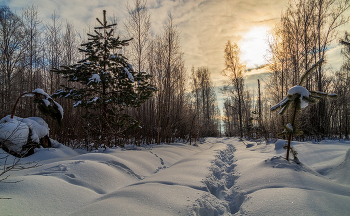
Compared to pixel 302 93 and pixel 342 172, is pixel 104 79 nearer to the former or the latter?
pixel 302 93

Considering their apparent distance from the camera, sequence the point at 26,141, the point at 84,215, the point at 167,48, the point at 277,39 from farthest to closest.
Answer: the point at 277,39 → the point at 167,48 → the point at 26,141 → the point at 84,215

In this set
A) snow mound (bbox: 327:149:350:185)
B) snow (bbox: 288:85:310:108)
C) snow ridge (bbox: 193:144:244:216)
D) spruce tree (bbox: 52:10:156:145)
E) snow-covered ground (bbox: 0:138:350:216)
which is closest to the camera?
snow-covered ground (bbox: 0:138:350:216)

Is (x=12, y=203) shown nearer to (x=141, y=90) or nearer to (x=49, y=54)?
(x=141, y=90)

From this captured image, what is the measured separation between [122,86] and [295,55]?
12.3 meters

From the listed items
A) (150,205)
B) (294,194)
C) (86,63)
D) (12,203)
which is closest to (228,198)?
(294,194)

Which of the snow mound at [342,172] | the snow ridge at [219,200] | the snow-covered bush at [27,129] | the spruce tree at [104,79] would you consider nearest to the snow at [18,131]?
the snow-covered bush at [27,129]

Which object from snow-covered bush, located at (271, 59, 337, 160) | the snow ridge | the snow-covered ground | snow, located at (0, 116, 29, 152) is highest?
snow-covered bush, located at (271, 59, 337, 160)

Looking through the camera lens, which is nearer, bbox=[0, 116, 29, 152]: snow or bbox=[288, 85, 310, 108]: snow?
bbox=[288, 85, 310, 108]: snow

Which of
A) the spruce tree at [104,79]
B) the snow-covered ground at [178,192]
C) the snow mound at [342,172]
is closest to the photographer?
the snow-covered ground at [178,192]

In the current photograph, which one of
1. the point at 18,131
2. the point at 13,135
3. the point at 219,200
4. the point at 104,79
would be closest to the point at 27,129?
the point at 18,131

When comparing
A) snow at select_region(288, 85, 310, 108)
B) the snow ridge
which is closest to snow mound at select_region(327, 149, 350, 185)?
snow at select_region(288, 85, 310, 108)

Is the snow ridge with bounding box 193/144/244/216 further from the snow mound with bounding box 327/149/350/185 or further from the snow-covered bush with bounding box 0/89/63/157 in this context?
the snow-covered bush with bounding box 0/89/63/157

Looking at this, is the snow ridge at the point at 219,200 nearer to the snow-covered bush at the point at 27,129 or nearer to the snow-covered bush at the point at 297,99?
the snow-covered bush at the point at 297,99

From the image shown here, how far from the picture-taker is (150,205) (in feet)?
6.84
